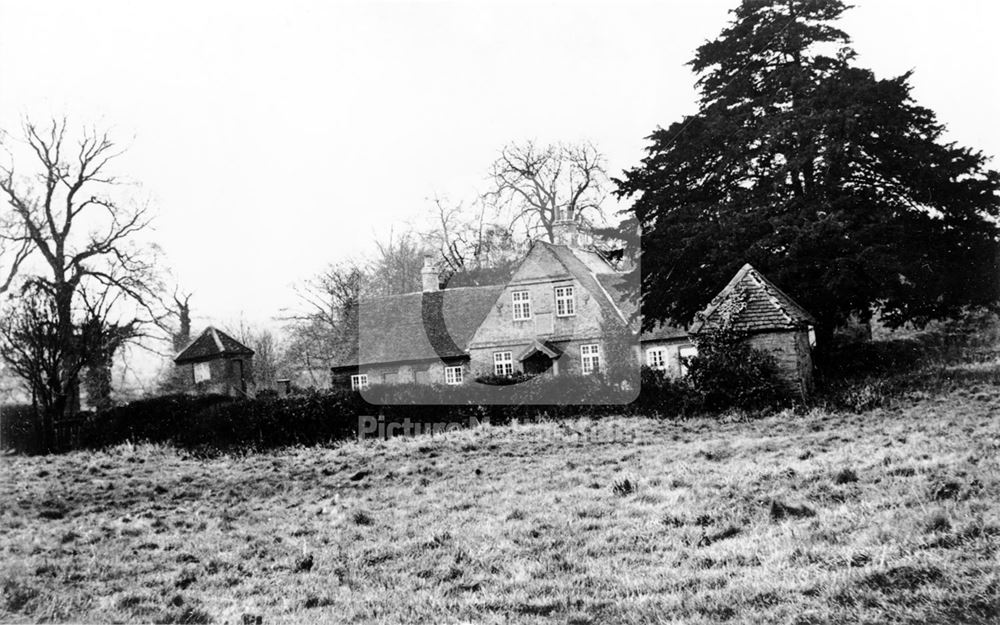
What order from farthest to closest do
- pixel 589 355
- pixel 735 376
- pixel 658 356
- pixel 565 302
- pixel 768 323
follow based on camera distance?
1. pixel 658 356
2. pixel 565 302
3. pixel 589 355
4. pixel 768 323
5. pixel 735 376

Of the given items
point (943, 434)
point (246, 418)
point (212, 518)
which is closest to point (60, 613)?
point (212, 518)

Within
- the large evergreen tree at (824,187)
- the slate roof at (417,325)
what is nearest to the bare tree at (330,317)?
the slate roof at (417,325)

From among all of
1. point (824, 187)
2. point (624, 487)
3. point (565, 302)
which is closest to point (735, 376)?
point (824, 187)

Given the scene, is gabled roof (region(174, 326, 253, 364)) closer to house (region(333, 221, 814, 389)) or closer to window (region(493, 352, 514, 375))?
house (region(333, 221, 814, 389))

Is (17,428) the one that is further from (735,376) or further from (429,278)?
(735,376)

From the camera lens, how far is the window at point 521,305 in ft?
112

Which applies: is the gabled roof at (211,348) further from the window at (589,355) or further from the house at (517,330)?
the window at (589,355)

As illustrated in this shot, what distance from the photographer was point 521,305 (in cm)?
3422

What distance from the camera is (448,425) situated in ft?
66.5

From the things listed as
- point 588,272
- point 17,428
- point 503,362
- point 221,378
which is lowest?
point 17,428

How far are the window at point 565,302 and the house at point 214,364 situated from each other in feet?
64.5

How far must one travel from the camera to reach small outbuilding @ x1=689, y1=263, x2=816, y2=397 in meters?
18.4

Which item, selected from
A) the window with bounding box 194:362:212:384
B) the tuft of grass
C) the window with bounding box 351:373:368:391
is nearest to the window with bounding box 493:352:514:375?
the window with bounding box 351:373:368:391

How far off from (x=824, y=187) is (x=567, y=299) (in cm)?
1466
